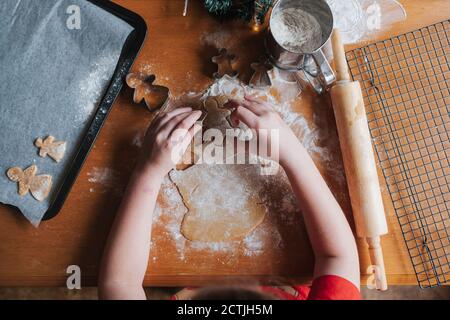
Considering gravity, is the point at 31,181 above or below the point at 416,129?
above

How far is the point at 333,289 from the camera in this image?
708 mm

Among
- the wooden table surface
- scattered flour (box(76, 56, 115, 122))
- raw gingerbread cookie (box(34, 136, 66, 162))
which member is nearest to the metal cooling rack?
the wooden table surface

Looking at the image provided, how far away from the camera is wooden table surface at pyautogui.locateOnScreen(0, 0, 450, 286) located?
30.4 inches

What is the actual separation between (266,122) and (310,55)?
174 mm

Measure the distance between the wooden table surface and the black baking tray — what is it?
15 mm

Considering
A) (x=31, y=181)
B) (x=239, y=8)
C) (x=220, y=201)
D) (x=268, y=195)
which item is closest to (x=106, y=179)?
(x=31, y=181)

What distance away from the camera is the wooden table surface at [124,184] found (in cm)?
77

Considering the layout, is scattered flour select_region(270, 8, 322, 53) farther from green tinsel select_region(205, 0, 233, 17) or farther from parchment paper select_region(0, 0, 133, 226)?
parchment paper select_region(0, 0, 133, 226)

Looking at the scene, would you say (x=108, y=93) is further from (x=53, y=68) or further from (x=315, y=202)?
(x=315, y=202)

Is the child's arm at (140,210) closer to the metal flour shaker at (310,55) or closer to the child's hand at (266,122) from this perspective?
the child's hand at (266,122)

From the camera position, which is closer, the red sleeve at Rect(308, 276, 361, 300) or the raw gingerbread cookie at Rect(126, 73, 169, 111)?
the red sleeve at Rect(308, 276, 361, 300)

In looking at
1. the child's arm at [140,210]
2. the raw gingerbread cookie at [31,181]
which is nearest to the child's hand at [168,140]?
the child's arm at [140,210]

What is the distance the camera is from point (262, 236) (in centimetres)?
78
